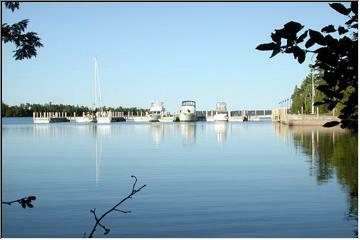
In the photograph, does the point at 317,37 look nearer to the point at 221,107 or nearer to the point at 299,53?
the point at 299,53

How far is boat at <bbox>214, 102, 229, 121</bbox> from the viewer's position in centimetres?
14250

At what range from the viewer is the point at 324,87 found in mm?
3678

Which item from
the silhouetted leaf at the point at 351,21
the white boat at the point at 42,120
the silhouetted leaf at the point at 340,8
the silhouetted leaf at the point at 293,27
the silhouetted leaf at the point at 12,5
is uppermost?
the silhouetted leaf at the point at 12,5

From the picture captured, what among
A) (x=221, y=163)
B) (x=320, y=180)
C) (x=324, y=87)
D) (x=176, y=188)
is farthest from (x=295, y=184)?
(x=324, y=87)

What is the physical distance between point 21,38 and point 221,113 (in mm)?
143758

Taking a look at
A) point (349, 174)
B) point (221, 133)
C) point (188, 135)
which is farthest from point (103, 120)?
point (349, 174)

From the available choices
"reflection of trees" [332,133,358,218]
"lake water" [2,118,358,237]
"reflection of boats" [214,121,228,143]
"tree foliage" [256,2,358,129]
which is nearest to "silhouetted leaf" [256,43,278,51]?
"tree foliage" [256,2,358,129]

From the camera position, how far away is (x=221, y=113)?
484 ft

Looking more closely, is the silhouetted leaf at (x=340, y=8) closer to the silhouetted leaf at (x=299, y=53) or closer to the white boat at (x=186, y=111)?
the silhouetted leaf at (x=299, y=53)

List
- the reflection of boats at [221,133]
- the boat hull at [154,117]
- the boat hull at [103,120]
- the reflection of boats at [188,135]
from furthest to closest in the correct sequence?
the boat hull at [154,117], the boat hull at [103,120], the reflection of boats at [221,133], the reflection of boats at [188,135]

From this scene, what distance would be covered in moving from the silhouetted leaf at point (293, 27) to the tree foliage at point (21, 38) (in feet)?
6.41

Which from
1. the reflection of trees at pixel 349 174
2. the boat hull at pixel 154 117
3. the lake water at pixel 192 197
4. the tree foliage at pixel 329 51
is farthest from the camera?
the boat hull at pixel 154 117

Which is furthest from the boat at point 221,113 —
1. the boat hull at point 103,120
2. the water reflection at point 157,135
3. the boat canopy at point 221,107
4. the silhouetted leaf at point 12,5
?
the silhouetted leaf at point 12,5

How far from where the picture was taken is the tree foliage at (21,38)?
4336mm
